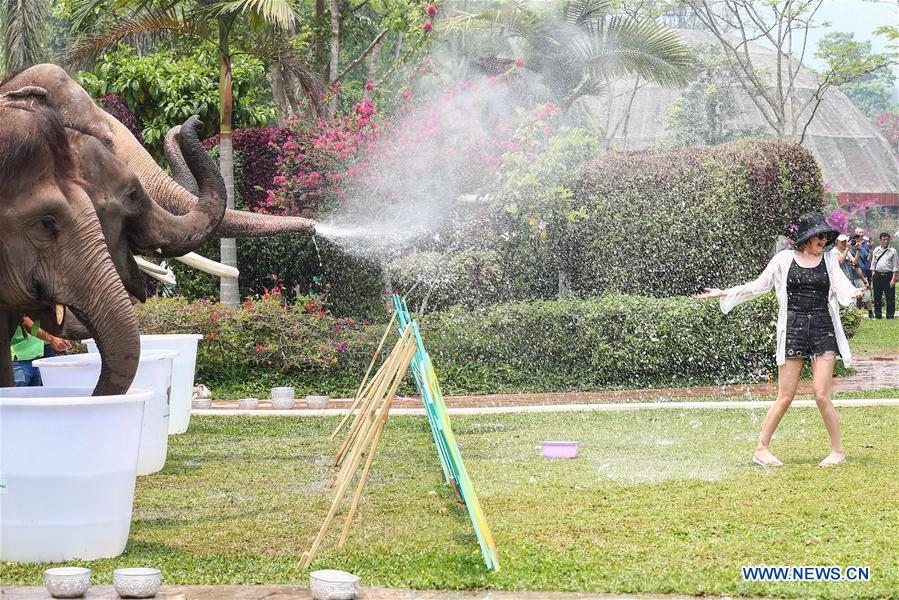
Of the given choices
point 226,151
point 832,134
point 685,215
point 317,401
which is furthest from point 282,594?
point 832,134

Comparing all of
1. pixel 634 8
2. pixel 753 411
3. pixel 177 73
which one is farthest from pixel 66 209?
pixel 634 8

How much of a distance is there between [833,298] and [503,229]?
8.96 m

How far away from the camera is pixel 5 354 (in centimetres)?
803

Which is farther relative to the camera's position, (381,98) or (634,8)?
(634,8)

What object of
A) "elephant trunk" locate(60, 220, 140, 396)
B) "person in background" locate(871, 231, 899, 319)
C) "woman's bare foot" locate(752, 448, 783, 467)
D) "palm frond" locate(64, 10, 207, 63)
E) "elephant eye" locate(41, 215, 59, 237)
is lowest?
"person in background" locate(871, 231, 899, 319)

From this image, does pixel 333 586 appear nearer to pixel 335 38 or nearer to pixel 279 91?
pixel 335 38

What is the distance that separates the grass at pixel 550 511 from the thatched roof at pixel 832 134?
3325 centimetres

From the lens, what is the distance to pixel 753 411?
12438 millimetres

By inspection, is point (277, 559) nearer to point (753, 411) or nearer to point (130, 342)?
point (130, 342)

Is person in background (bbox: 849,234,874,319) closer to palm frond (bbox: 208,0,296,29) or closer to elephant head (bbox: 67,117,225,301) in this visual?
palm frond (bbox: 208,0,296,29)

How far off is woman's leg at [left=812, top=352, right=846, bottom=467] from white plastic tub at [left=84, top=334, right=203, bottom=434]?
17.7ft

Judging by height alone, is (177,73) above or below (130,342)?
above

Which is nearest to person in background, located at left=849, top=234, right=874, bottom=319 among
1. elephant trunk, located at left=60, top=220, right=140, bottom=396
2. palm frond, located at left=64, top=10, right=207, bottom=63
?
palm frond, located at left=64, top=10, right=207, bottom=63

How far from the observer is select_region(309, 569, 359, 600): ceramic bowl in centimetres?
498
